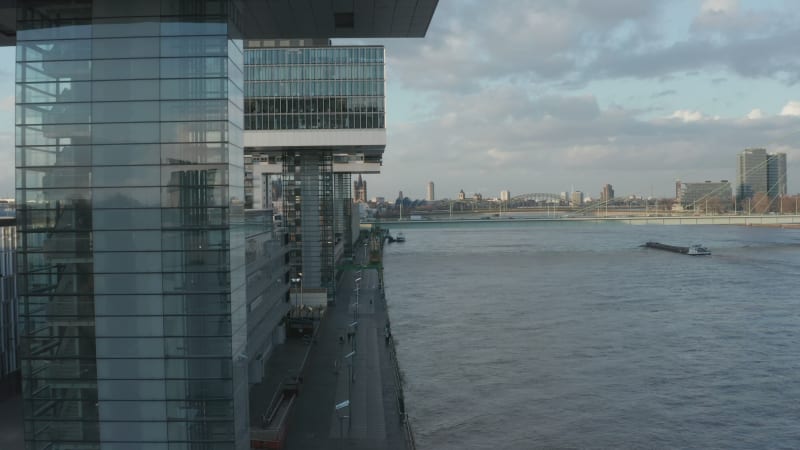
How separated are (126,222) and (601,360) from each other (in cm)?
1678

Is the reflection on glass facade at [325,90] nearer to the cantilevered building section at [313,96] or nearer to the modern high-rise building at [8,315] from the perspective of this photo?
the cantilevered building section at [313,96]

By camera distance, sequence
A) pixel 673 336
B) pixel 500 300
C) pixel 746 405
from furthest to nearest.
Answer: pixel 500 300 < pixel 673 336 < pixel 746 405

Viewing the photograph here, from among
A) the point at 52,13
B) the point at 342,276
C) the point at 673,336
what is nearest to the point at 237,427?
the point at 52,13

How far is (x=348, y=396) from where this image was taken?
17062 mm

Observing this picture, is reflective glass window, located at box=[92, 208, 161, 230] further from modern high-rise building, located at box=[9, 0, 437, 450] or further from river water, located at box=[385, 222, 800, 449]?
river water, located at box=[385, 222, 800, 449]

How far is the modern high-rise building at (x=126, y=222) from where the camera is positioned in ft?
29.5

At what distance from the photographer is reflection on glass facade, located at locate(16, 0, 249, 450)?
8977 mm

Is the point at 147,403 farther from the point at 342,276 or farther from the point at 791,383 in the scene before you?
the point at 342,276

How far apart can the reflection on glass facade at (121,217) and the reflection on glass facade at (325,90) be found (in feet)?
67.2

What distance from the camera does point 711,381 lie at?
1956 cm

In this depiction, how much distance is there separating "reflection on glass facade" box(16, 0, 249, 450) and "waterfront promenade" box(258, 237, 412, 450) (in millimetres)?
5128

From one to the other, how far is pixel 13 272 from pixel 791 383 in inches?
830

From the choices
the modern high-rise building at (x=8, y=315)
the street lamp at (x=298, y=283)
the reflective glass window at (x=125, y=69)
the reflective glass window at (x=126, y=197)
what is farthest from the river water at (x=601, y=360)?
the modern high-rise building at (x=8, y=315)

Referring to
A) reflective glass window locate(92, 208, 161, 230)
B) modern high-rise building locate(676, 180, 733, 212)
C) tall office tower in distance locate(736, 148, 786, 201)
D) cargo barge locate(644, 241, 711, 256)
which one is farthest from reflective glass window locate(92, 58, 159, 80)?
tall office tower in distance locate(736, 148, 786, 201)
